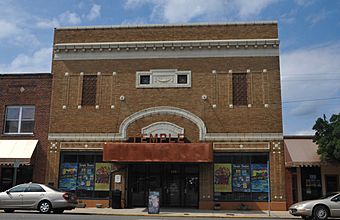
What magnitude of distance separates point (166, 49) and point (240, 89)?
16.9 ft

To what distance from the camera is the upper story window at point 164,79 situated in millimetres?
24547

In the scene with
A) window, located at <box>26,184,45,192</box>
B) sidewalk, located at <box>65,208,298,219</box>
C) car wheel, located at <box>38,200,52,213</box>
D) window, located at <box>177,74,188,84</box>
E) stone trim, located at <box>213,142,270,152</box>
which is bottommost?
sidewalk, located at <box>65,208,298,219</box>

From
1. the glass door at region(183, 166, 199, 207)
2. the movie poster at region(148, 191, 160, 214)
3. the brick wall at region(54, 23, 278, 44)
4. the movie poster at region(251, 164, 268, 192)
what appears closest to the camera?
the movie poster at region(148, 191, 160, 214)

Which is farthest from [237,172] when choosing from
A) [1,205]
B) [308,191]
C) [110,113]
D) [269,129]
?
[1,205]

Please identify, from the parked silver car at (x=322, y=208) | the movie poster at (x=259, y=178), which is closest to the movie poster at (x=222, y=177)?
the movie poster at (x=259, y=178)

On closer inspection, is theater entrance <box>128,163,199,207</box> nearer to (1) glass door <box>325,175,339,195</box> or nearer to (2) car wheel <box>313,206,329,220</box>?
(2) car wheel <box>313,206,329,220</box>

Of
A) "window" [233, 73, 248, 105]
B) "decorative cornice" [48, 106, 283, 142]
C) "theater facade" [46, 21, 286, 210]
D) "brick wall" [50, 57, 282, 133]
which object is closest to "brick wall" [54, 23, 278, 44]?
"theater facade" [46, 21, 286, 210]

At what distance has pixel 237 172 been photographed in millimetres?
23344

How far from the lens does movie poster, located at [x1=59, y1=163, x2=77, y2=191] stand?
24.2 meters

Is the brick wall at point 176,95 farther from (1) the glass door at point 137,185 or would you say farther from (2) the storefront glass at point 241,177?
(1) the glass door at point 137,185

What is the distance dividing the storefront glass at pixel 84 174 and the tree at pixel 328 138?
1205 cm

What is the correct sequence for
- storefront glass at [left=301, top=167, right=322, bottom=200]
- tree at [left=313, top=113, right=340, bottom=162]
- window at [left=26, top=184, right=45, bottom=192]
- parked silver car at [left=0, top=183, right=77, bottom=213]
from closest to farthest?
parked silver car at [left=0, top=183, right=77, bottom=213] → window at [left=26, top=184, right=45, bottom=192] → tree at [left=313, top=113, right=340, bottom=162] → storefront glass at [left=301, top=167, right=322, bottom=200]

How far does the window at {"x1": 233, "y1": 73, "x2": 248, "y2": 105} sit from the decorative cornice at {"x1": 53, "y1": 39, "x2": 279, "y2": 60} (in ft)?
4.43

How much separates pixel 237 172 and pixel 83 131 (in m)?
9.49
